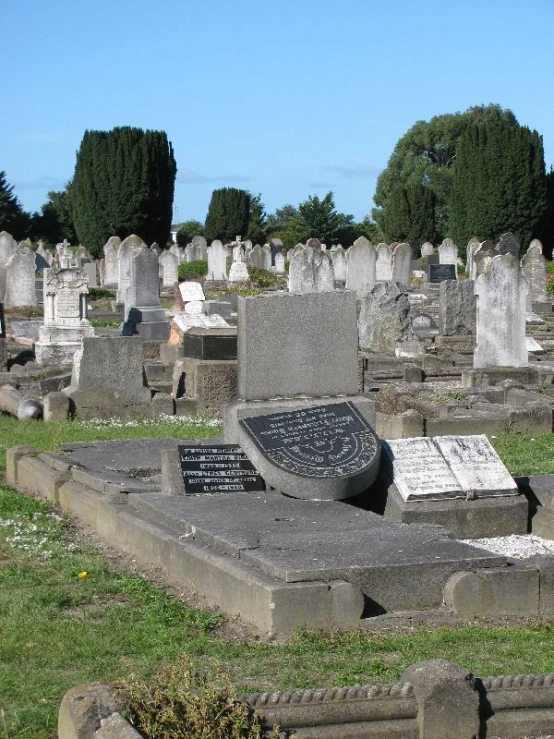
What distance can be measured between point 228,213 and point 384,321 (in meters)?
52.7

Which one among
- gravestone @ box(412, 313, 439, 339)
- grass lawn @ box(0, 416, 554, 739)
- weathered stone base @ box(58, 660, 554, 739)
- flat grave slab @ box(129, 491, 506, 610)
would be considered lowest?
grass lawn @ box(0, 416, 554, 739)

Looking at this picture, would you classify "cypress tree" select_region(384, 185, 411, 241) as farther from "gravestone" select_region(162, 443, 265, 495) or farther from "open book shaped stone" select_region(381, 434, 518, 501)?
"gravestone" select_region(162, 443, 265, 495)

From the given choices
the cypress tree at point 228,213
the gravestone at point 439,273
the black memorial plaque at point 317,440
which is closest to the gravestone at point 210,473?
the black memorial plaque at point 317,440

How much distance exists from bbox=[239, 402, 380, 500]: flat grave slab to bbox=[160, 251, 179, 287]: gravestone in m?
37.9

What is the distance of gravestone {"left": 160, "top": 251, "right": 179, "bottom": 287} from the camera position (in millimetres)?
46375

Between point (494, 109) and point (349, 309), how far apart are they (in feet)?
283

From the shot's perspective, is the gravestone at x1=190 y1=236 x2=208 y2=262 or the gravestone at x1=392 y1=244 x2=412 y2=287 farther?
the gravestone at x1=190 y1=236 x2=208 y2=262

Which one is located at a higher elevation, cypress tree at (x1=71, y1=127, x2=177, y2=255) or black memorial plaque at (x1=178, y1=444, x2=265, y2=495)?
cypress tree at (x1=71, y1=127, x2=177, y2=255)

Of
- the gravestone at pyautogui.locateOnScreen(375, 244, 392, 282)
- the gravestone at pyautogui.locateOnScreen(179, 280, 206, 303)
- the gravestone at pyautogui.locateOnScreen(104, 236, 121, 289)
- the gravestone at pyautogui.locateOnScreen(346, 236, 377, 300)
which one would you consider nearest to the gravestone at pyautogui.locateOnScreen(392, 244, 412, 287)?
the gravestone at pyautogui.locateOnScreen(375, 244, 392, 282)

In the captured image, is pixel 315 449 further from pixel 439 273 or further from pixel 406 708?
pixel 439 273

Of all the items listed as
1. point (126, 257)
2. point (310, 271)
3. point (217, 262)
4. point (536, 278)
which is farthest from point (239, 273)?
point (310, 271)

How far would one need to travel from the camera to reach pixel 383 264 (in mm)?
45344

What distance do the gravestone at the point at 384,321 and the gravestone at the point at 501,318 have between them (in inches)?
161

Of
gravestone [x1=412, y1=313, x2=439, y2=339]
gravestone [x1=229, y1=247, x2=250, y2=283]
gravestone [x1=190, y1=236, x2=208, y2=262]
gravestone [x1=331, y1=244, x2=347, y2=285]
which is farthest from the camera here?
gravestone [x1=190, y1=236, x2=208, y2=262]
